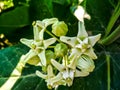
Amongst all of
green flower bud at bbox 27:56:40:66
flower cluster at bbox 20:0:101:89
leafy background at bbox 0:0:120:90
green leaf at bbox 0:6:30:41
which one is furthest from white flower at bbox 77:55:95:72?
green leaf at bbox 0:6:30:41

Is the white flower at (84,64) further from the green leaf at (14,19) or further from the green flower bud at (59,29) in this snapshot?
the green leaf at (14,19)

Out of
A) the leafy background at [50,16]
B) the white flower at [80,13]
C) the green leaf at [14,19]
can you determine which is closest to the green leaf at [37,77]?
the leafy background at [50,16]

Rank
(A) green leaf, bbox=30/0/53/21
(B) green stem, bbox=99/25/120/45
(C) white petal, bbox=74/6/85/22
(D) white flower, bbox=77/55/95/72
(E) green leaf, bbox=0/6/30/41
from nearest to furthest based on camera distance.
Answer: (D) white flower, bbox=77/55/95/72 → (B) green stem, bbox=99/25/120/45 → (C) white petal, bbox=74/6/85/22 → (A) green leaf, bbox=30/0/53/21 → (E) green leaf, bbox=0/6/30/41

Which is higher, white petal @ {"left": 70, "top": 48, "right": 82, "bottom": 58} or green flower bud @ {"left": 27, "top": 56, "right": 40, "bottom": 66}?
white petal @ {"left": 70, "top": 48, "right": 82, "bottom": 58}

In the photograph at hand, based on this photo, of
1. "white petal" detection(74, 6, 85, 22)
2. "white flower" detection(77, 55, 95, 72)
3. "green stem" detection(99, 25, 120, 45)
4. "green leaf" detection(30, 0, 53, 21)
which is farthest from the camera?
"green leaf" detection(30, 0, 53, 21)

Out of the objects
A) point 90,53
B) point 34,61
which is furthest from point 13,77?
point 90,53

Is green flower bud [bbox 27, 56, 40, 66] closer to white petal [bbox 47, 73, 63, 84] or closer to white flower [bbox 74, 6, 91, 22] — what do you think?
white petal [bbox 47, 73, 63, 84]

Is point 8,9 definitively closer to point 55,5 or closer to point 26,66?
point 55,5
